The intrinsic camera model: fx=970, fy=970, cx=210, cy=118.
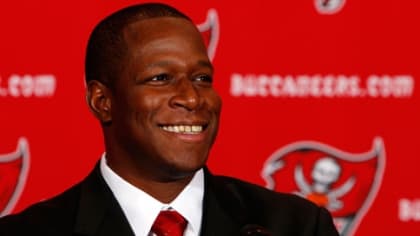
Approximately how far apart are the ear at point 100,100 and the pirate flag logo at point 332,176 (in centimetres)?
63

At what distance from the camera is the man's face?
3.44 ft

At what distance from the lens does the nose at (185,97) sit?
104cm

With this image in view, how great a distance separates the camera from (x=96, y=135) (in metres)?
1.67

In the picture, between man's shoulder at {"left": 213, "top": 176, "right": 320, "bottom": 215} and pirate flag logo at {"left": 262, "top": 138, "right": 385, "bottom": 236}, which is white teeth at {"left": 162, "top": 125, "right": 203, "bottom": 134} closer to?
man's shoulder at {"left": 213, "top": 176, "right": 320, "bottom": 215}

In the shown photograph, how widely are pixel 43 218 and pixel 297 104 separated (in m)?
0.70

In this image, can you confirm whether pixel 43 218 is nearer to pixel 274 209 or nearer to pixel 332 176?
pixel 274 209

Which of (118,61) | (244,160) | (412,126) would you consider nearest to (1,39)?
(244,160)

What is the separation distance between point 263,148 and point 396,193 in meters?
0.25

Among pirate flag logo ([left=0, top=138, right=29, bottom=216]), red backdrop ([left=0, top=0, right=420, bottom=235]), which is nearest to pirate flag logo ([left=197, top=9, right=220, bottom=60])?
red backdrop ([left=0, top=0, right=420, bottom=235])

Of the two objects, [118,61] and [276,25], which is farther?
[276,25]

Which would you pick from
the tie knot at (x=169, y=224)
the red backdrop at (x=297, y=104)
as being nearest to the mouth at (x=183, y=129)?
the tie knot at (x=169, y=224)

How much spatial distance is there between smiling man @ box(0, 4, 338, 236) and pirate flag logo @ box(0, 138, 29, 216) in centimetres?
50

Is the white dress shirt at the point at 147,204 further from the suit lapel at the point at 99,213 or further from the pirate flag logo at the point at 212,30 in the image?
the pirate flag logo at the point at 212,30

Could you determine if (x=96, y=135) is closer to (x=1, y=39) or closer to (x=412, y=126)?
(x=1, y=39)
